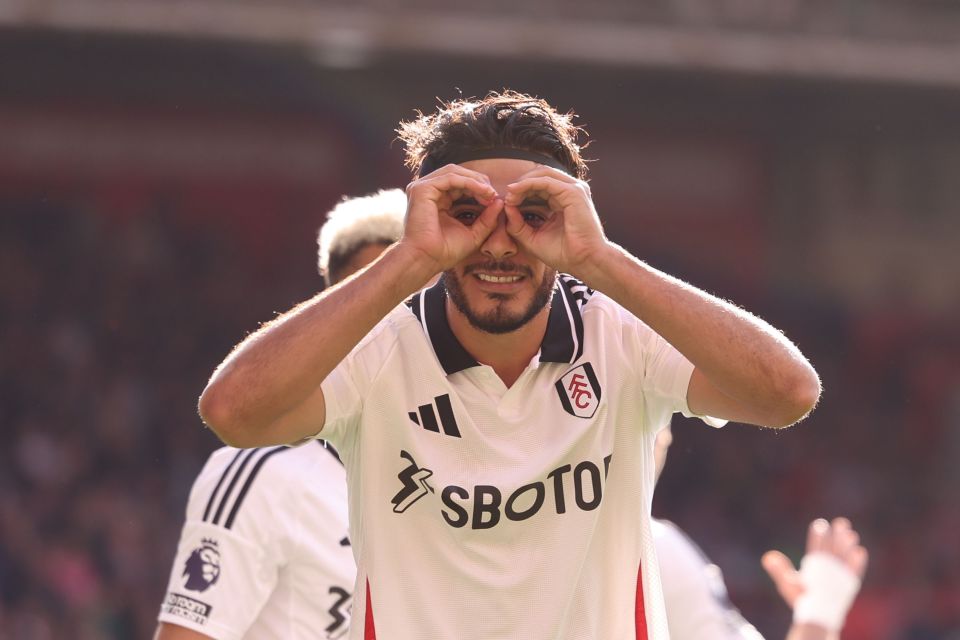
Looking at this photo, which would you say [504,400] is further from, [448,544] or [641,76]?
[641,76]

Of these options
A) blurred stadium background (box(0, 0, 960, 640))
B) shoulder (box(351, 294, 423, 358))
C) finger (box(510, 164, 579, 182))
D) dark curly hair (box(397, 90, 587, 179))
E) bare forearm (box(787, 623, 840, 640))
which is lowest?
bare forearm (box(787, 623, 840, 640))

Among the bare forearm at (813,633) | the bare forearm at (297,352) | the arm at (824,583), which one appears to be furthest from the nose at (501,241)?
the bare forearm at (813,633)

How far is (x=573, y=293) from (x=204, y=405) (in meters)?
0.84

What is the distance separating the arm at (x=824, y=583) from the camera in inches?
153

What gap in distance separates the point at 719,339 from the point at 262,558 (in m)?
1.42

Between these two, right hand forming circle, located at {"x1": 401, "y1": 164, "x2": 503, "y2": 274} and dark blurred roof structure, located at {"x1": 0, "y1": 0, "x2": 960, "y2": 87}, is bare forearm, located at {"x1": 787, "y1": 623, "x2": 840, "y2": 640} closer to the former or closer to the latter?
right hand forming circle, located at {"x1": 401, "y1": 164, "x2": 503, "y2": 274}

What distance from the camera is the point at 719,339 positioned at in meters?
2.82

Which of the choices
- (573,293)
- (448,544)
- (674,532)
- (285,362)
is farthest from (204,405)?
(674,532)

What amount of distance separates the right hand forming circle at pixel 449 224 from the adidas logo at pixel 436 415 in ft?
0.93

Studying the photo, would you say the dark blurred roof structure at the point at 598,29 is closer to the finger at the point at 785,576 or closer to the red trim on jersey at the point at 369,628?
the finger at the point at 785,576

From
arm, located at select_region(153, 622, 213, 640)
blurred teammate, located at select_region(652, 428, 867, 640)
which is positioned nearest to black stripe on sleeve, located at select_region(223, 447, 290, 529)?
arm, located at select_region(153, 622, 213, 640)

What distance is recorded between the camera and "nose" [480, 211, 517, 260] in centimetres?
290

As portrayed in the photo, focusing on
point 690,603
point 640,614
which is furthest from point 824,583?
point 640,614

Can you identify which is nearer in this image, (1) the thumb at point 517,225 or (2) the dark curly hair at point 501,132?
(1) the thumb at point 517,225
